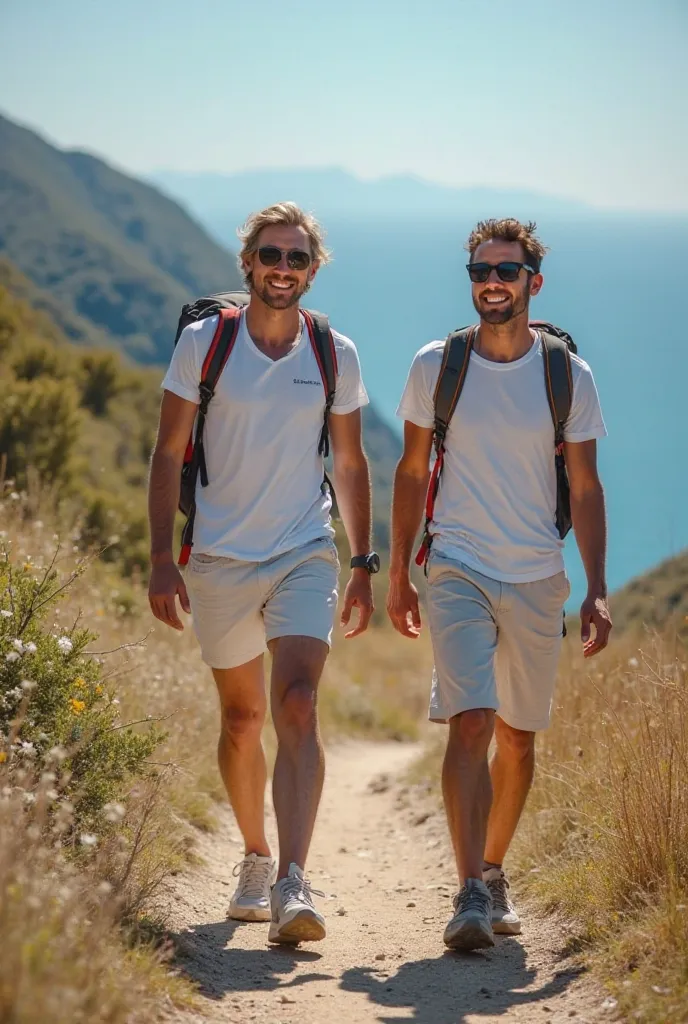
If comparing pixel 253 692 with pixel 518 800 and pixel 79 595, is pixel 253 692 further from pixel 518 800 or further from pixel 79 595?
pixel 79 595

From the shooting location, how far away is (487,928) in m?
4.80

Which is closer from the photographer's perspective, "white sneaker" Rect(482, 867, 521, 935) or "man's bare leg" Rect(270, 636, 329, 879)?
"man's bare leg" Rect(270, 636, 329, 879)

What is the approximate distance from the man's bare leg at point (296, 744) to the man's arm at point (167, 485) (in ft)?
1.59

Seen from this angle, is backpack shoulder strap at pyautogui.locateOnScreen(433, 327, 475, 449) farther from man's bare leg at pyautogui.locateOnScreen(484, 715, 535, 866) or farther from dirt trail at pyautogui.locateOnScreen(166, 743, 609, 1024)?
dirt trail at pyautogui.locateOnScreen(166, 743, 609, 1024)

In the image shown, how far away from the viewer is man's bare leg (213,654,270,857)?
542 cm

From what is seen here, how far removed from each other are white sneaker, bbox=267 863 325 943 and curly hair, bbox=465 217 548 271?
2.66 meters

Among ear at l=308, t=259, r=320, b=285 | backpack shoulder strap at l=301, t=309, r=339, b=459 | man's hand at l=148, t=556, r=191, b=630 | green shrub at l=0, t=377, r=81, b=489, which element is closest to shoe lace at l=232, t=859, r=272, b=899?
man's hand at l=148, t=556, r=191, b=630

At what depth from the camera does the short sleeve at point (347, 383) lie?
5.45 meters

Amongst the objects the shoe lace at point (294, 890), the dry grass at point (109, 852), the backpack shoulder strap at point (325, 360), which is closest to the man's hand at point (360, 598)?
the backpack shoulder strap at point (325, 360)

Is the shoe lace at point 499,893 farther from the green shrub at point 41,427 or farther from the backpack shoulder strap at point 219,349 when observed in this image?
the green shrub at point 41,427

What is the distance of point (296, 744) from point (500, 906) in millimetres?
1152

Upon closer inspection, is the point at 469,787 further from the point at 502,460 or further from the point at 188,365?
the point at 188,365

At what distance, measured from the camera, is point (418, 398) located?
17.5 feet

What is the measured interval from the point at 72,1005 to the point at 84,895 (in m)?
0.98
